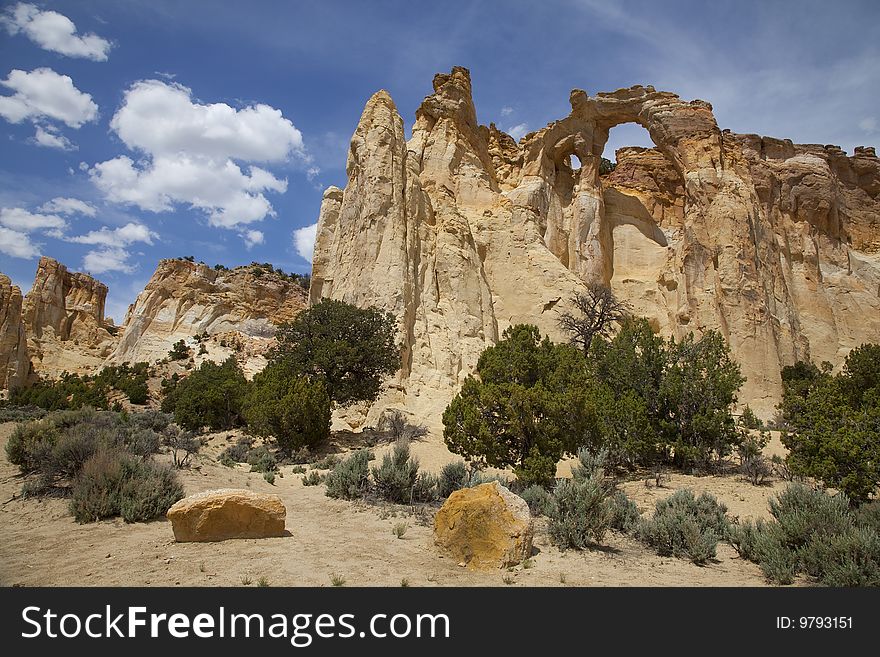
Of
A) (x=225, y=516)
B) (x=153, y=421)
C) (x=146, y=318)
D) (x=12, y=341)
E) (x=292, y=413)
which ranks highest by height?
(x=146, y=318)

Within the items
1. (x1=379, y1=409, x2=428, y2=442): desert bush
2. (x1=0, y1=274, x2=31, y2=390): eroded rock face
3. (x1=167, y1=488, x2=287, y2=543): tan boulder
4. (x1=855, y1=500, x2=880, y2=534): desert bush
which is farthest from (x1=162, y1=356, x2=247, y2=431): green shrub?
(x1=0, y1=274, x2=31, y2=390): eroded rock face

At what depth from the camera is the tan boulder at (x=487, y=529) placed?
6023mm

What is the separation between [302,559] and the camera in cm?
599

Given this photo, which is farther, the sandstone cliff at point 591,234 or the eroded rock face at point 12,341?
the eroded rock face at point 12,341

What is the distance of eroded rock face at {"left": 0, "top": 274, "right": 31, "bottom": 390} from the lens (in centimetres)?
4300

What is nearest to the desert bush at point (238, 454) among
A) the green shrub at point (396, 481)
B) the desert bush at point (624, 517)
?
the green shrub at point (396, 481)

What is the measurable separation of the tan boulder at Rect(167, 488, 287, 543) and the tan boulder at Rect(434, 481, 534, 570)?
236 centimetres

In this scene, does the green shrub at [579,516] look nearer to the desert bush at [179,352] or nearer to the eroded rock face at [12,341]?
the desert bush at [179,352]

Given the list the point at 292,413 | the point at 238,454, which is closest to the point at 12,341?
the point at 238,454

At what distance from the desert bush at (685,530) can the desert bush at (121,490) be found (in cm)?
746

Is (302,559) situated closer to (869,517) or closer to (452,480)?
(452,480)

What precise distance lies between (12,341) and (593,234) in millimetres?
49817

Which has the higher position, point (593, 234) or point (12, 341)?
point (593, 234)

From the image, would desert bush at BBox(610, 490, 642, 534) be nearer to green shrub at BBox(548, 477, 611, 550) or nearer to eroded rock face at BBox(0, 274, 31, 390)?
green shrub at BBox(548, 477, 611, 550)
